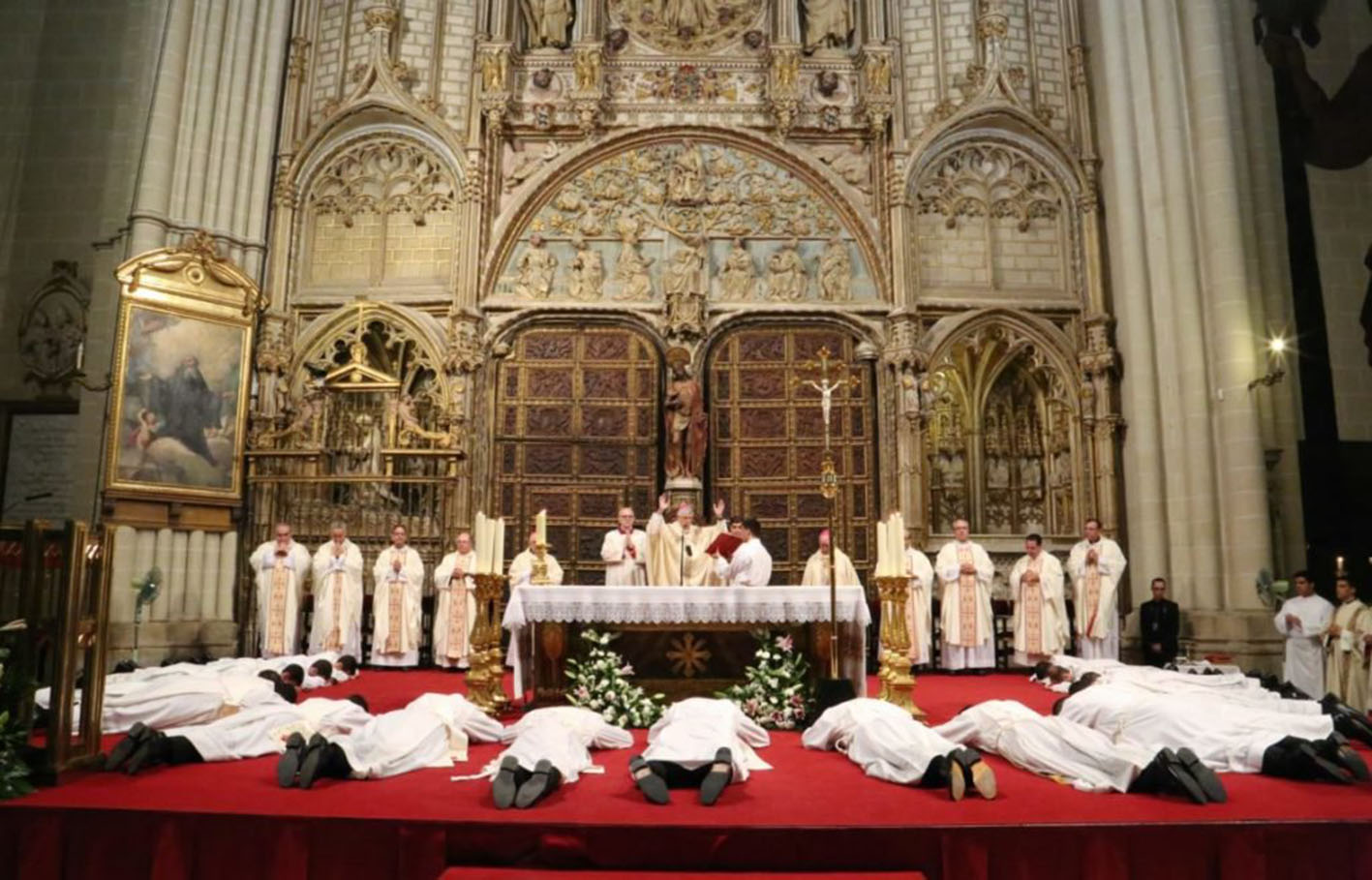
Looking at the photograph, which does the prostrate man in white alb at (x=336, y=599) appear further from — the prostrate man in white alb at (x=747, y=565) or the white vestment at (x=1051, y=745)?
the white vestment at (x=1051, y=745)

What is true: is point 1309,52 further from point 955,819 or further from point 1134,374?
point 955,819

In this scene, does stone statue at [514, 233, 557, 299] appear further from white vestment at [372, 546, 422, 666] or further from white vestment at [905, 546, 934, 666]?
white vestment at [905, 546, 934, 666]

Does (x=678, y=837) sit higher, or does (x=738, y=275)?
(x=738, y=275)

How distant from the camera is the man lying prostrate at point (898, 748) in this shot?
5.63 meters

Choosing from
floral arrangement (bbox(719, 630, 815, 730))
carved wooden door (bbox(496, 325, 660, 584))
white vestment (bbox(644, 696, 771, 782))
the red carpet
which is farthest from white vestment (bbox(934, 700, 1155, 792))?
carved wooden door (bbox(496, 325, 660, 584))

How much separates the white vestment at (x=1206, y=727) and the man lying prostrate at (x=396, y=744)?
473cm

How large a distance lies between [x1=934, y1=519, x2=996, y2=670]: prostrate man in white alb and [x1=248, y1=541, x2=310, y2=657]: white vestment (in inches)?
369

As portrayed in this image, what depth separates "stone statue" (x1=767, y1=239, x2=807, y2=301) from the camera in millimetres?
16250

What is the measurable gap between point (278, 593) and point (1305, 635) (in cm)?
1314

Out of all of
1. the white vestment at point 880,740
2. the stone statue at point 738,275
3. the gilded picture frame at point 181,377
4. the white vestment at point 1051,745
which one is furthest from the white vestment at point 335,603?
the white vestment at point 1051,745

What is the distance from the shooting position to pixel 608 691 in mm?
8727

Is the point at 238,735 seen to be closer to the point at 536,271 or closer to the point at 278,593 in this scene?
the point at 278,593

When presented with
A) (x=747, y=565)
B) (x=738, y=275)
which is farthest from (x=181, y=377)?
(x=747, y=565)

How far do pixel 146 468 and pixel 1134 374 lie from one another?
565 inches
